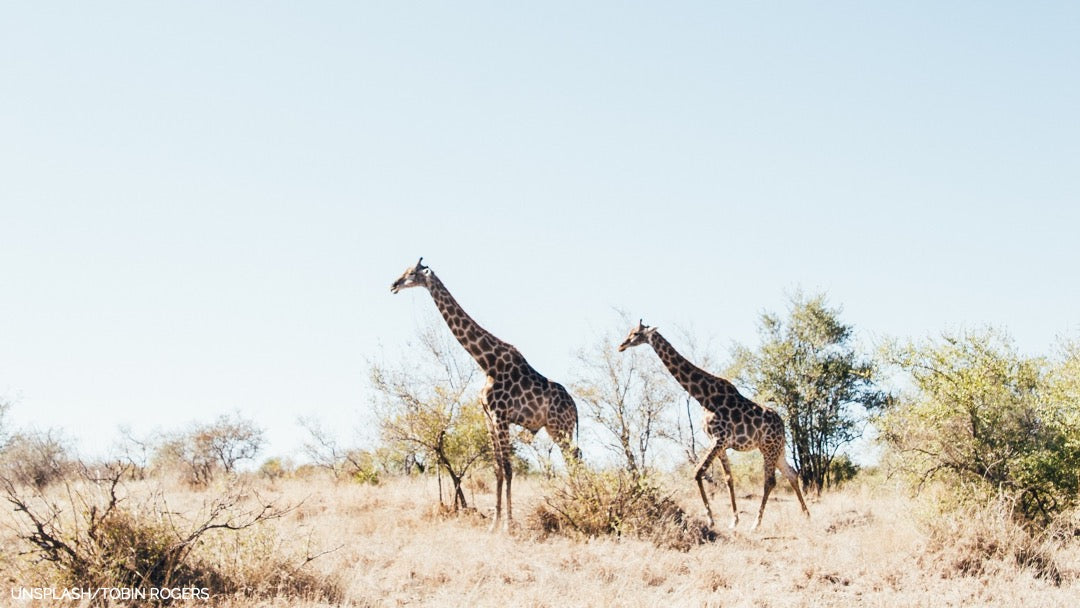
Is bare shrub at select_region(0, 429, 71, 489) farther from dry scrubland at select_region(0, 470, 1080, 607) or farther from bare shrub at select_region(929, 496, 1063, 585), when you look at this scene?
bare shrub at select_region(929, 496, 1063, 585)

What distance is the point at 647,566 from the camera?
989 centimetres

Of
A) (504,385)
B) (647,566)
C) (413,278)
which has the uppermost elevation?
(413,278)

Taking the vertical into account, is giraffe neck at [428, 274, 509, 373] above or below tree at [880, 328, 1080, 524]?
above

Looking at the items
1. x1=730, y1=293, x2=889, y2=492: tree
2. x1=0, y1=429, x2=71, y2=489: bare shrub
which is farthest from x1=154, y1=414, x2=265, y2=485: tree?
x1=730, y1=293, x2=889, y2=492: tree

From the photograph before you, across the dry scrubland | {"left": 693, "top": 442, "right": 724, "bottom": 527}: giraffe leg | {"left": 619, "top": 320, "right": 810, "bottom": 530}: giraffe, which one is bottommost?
the dry scrubland

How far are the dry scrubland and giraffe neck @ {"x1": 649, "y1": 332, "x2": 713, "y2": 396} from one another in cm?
254

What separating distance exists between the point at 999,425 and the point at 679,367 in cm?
502

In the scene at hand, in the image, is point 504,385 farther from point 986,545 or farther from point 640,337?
point 986,545

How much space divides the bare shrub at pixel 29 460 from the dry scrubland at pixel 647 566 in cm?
968

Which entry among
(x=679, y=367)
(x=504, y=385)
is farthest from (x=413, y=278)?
(x=679, y=367)

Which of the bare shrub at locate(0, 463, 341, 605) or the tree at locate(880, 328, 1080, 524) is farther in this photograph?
the tree at locate(880, 328, 1080, 524)

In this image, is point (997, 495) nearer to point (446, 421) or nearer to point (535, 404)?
point (535, 404)

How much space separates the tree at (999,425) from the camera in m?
11.5

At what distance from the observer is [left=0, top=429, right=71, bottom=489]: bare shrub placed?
1947cm
